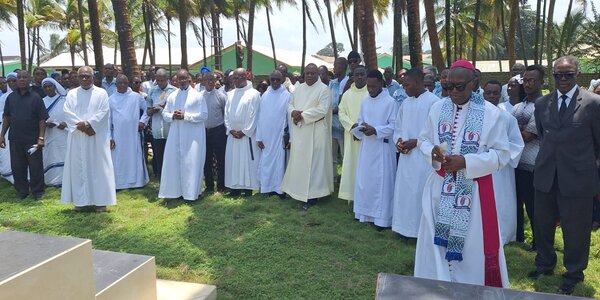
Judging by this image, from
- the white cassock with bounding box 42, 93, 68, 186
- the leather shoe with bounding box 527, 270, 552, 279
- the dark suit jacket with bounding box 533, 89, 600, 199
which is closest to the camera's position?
the dark suit jacket with bounding box 533, 89, 600, 199

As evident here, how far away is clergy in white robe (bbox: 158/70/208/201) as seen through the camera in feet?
25.8

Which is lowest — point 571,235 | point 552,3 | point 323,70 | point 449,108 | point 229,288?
point 229,288

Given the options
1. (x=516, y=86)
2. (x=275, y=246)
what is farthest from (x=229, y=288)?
(x=516, y=86)

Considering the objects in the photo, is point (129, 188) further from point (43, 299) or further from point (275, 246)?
point (43, 299)

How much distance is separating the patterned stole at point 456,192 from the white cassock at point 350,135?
302cm

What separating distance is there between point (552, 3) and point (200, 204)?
17379mm

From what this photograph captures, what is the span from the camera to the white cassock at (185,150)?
788cm

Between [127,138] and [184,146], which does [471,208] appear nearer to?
[184,146]

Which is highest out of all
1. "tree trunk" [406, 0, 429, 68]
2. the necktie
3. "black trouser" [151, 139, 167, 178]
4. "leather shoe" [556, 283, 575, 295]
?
"tree trunk" [406, 0, 429, 68]

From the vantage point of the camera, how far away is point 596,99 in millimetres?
4309

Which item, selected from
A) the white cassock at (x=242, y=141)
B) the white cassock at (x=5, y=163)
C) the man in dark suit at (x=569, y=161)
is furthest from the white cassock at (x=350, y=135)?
the white cassock at (x=5, y=163)

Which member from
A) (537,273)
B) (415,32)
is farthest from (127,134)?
(537,273)

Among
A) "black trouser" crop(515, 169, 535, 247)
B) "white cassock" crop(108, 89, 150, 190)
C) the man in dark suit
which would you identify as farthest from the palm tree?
the man in dark suit

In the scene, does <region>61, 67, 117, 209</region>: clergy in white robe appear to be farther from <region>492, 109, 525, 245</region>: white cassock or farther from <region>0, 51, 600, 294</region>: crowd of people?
<region>492, 109, 525, 245</region>: white cassock
